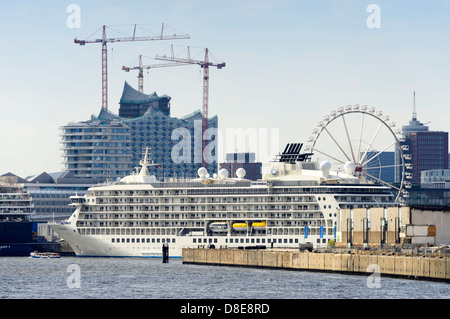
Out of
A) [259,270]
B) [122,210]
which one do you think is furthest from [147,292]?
[122,210]

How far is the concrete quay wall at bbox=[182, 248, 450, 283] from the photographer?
10269cm

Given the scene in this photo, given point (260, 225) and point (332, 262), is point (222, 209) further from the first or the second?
point (332, 262)

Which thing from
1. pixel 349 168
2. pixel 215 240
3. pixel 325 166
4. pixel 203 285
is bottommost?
pixel 203 285

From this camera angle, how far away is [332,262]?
396 feet

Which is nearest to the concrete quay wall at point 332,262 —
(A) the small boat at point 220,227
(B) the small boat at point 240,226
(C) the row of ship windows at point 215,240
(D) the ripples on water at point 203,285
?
(D) the ripples on water at point 203,285

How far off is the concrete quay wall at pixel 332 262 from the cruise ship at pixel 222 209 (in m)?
17.1

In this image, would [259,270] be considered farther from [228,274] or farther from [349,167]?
[349,167]

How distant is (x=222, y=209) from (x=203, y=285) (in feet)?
214

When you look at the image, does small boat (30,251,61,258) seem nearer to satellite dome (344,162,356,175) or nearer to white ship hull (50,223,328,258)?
white ship hull (50,223,328,258)

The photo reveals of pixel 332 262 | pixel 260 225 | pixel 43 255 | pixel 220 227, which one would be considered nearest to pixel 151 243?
pixel 220 227

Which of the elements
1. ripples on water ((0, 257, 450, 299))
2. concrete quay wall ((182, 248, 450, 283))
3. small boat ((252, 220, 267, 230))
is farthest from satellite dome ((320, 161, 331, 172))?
ripples on water ((0, 257, 450, 299))

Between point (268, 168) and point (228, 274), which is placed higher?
point (268, 168)
